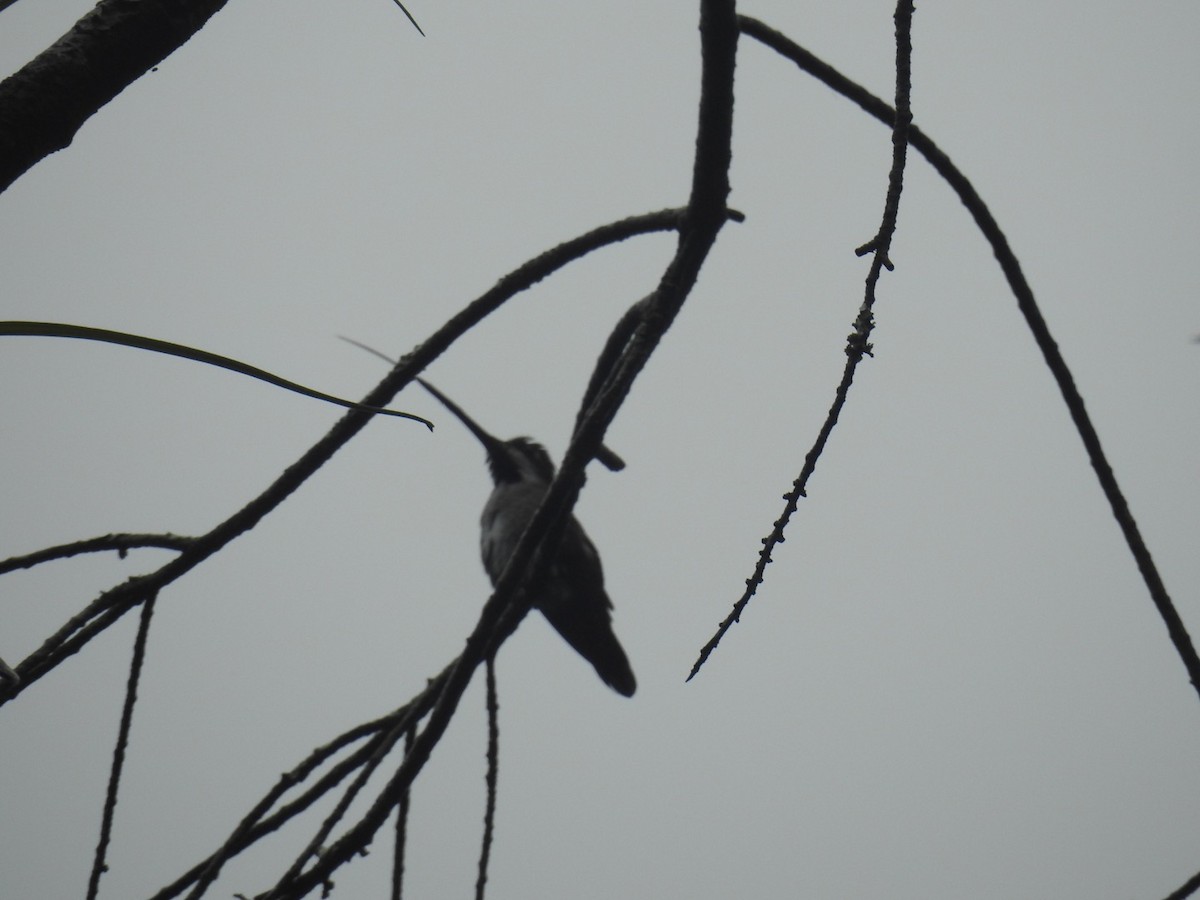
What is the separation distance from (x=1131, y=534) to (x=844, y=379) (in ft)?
2.04

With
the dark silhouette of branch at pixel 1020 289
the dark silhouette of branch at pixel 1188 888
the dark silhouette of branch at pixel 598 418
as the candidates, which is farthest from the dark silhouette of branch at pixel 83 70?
the dark silhouette of branch at pixel 1188 888

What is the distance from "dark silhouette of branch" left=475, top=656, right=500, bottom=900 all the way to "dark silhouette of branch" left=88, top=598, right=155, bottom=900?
546 mm

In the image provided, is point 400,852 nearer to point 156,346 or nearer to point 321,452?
point 321,452

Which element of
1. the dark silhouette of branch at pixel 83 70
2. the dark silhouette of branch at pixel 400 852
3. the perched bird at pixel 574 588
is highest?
the dark silhouette of branch at pixel 83 70

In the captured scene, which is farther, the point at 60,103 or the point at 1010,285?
the point at 1010,285

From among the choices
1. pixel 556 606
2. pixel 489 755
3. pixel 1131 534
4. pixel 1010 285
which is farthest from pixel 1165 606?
pixel 556 606

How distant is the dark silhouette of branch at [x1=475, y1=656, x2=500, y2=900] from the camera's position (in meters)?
1.64

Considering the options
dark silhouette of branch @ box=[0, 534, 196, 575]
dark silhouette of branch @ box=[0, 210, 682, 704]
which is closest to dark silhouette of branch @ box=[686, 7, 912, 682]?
dark silhouette of branch @ box=[0, 210, 682, 704]

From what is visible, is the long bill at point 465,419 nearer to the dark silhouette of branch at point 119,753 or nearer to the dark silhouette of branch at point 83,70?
the dark silhouette of branch at point 119,753

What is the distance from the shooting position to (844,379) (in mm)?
695

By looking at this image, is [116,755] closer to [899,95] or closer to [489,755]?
[489,755]

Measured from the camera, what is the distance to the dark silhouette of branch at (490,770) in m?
1.64

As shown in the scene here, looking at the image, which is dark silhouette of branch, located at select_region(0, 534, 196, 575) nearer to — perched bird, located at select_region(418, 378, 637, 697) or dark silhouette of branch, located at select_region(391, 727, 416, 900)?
dark silhouette of branch, located at select_region(391, 727, 416, 900)

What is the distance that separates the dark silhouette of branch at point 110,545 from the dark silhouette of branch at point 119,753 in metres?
0.09
